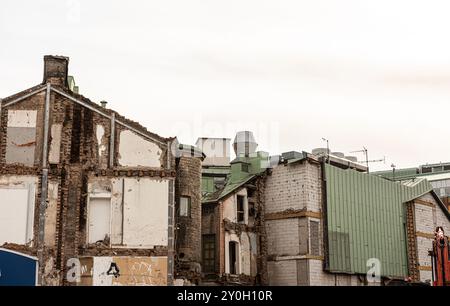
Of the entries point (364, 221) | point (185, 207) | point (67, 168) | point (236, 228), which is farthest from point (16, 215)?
point (364, 221)

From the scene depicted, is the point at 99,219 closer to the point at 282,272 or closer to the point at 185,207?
the point at 185,207

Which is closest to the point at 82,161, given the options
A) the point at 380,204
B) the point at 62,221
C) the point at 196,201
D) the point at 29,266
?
the point at 62,221

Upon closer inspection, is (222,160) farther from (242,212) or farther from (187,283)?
(187,283)

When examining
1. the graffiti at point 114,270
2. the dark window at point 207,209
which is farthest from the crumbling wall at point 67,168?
the dark window at point 207,209

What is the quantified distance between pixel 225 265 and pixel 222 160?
17.4 m

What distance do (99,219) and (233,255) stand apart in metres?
10.1

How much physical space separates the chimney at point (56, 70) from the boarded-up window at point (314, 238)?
52.2ft

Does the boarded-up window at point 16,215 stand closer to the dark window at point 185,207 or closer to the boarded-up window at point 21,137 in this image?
the boarded-up window at point 21,137

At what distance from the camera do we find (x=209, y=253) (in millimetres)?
37500

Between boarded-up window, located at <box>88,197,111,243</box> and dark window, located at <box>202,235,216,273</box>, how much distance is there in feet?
27.3

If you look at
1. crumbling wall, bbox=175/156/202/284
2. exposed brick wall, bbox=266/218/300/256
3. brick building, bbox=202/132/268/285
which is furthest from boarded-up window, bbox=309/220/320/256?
crumbling wall, bbox=175/156/202/284

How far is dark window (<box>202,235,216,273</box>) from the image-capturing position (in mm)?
37250

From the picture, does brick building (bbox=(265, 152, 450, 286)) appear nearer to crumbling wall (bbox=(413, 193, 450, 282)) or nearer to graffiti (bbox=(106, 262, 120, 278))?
crumbling wall (bbox=(413, 193, 450, 282))

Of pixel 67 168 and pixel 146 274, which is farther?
pixel 67 168
